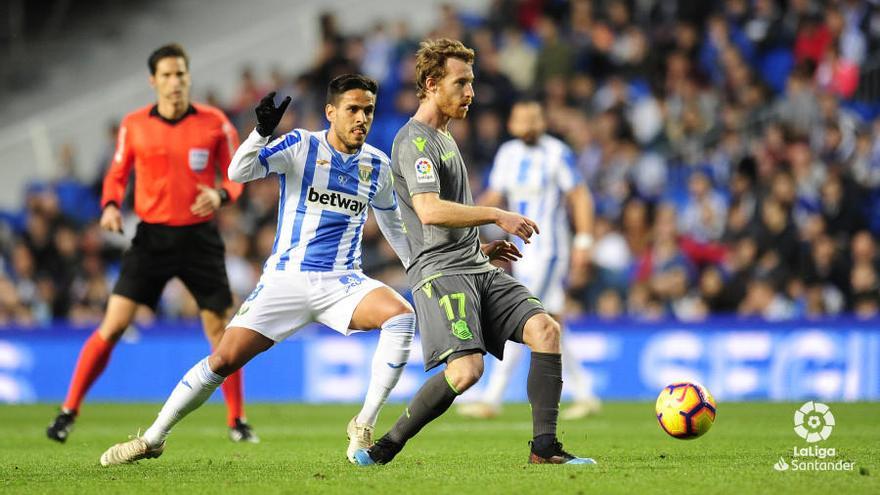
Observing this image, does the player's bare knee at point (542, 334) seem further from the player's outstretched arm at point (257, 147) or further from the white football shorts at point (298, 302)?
the player's outstretched arm at point (257, 147)

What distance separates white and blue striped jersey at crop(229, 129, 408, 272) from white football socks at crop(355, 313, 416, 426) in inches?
18.4

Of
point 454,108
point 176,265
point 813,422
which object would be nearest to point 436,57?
point 454,108

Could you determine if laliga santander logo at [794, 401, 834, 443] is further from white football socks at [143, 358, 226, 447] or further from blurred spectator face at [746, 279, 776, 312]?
white football socks at [143, 358, 226, 447]

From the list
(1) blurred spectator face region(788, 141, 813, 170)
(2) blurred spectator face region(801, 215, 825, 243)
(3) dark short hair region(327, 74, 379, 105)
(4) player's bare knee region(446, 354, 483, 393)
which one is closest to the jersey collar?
(3) dark short hair region(327, 74, 379, 105)

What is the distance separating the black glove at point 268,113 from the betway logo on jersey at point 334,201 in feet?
2.24

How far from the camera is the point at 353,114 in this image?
24.0 ft

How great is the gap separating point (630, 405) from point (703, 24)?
7.42 meters

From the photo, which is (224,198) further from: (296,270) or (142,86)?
(142,86)

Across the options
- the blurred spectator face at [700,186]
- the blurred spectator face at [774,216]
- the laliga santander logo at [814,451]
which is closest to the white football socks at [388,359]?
the laliga santander logo at [814,451]

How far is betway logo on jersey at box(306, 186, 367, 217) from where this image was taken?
7.35 meters

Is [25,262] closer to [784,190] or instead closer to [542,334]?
[784,190]

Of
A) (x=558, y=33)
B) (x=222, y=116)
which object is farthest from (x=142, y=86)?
(x=222, y=116)

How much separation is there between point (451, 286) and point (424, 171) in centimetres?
59

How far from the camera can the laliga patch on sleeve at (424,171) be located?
21.5 feet
